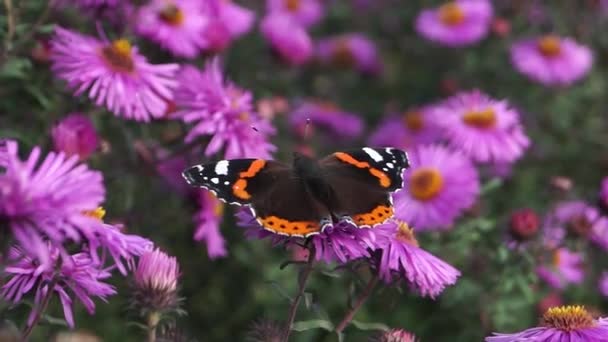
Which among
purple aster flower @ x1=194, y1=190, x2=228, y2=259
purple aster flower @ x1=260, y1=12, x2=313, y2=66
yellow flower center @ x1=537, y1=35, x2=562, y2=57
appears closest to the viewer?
purple aster flower @ x1=194, y1=190, x2=228, y2=259

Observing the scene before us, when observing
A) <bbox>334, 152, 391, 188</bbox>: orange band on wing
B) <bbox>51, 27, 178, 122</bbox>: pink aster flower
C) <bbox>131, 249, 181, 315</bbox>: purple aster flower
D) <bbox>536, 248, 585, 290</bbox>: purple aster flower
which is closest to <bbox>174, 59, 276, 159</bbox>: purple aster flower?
<bbox>51, 27, 178, 122</bbox>: pink aster flower

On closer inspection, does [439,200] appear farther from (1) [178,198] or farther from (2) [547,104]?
(2) [547,104]

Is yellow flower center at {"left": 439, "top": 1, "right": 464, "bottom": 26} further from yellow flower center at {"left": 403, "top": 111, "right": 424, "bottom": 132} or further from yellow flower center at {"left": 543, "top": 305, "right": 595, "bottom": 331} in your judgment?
yellow flower center at {"left": 543, "top": 305, "right": 595, "bottom": 331}

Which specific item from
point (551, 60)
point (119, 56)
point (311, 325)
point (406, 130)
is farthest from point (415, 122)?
point (311, 325)

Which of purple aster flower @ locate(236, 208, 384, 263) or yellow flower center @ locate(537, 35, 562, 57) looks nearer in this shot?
purple aster flower @ locate(236, 208, 384, 263)

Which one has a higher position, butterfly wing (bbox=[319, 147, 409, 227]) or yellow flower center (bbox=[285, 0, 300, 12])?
yellow flower center (bbox=[285, 0, 300, 12])

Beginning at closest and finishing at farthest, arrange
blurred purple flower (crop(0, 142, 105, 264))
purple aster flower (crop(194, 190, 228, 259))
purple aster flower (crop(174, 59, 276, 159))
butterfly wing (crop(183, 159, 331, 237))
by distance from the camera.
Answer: blurred purple flower (crop(0, 142, 105, 264)) < butterfly wing (crop(183, 159, 331, 237)) < purple aster flower (crop(174, 59, 276, 159)) < purple aster flower (crop(194, 190, 228, 259))
